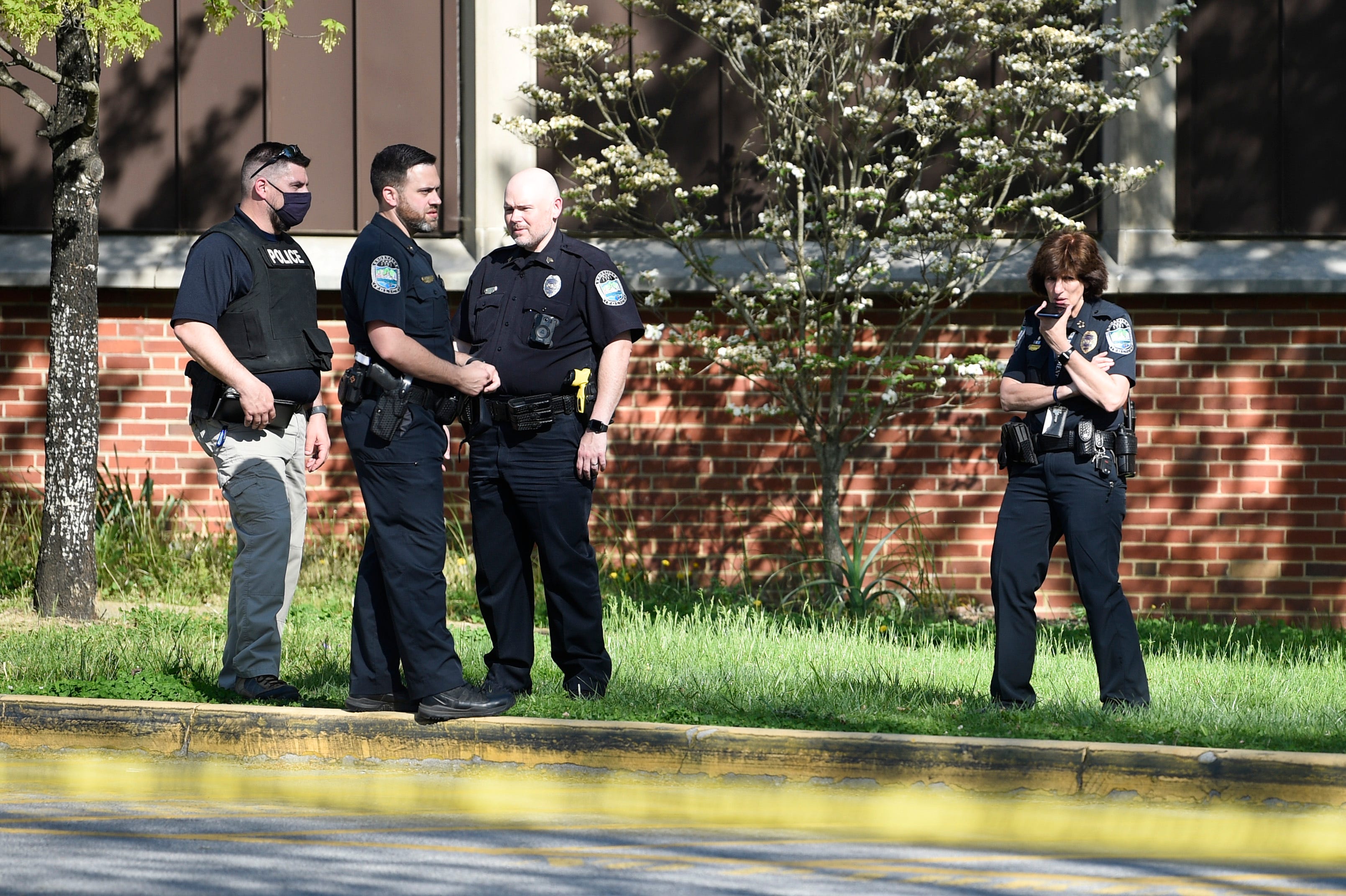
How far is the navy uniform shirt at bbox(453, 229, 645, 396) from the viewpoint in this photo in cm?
535

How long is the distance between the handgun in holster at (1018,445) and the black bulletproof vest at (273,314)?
110 inches

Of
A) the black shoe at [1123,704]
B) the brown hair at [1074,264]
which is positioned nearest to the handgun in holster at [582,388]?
the brown hair at [1074,264]

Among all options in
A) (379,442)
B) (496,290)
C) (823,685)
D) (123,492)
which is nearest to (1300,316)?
(823,685)

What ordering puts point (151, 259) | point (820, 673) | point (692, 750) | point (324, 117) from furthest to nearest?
point (324, 117) < point (151, 259) < point (820, 673) < point (692, 750)

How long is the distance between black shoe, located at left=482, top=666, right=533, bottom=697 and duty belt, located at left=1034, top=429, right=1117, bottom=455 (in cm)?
225

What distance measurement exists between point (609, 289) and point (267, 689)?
208cm

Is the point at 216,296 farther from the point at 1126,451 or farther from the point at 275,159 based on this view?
the point at 1126,451

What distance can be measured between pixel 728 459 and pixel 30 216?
5013 mm

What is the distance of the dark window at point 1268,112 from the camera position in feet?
29.1

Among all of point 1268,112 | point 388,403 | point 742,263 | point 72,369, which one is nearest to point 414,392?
point 388,403

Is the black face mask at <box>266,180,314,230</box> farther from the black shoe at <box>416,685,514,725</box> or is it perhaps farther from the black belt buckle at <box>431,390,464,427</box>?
the black shoe at <box>416,685,514,725</box>

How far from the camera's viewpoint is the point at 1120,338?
547 cm

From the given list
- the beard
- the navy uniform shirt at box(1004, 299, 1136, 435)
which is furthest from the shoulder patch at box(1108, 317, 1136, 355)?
the beard

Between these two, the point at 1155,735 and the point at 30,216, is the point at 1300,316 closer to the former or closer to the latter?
the point at 1155,735
